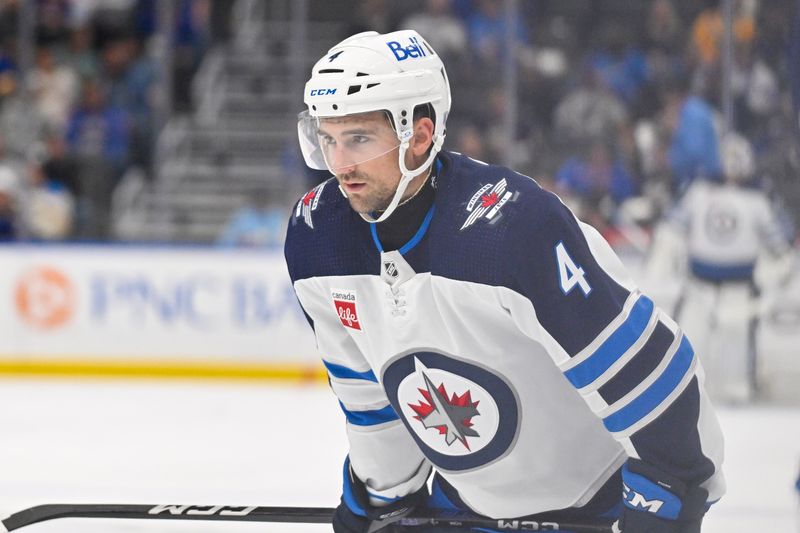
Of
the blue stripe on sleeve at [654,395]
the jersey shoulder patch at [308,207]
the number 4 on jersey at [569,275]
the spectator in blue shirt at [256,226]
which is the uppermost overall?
the jersey shoulder patch at [308,207]

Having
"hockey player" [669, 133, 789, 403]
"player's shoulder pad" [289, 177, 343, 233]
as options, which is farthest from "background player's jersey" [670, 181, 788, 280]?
"player's shoulder pad" [289, 177, 343, 233]

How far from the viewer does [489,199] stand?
1.77 metres

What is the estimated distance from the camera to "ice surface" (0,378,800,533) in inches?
137

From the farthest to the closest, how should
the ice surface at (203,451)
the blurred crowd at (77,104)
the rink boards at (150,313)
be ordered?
the blurred crowd at (77,104), the rink boards at (150,313), the ice surface at (203,451)

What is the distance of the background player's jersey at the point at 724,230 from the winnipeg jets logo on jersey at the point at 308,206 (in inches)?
154

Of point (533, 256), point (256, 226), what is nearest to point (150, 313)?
point (256, 226)

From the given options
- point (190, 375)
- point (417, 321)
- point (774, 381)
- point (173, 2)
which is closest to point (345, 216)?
point (417, 321)

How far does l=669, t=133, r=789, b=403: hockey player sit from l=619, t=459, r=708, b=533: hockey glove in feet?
12.8

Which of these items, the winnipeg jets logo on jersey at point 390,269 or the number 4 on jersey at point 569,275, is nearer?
the number 4 on jersey at point 569,275


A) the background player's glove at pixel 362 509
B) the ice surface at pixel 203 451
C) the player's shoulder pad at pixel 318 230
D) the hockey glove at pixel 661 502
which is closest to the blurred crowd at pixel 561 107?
the ice surface at pixel 203 451

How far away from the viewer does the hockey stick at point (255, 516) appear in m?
2.00

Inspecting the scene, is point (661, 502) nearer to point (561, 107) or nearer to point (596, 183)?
point (596, 183)

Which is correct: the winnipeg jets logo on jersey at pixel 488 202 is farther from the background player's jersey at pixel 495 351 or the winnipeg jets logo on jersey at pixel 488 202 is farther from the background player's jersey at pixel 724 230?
the background player's jersey at pixel 724 230

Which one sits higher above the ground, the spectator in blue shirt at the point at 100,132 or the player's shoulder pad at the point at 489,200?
the player's shoulder pad at the point at 489,200
